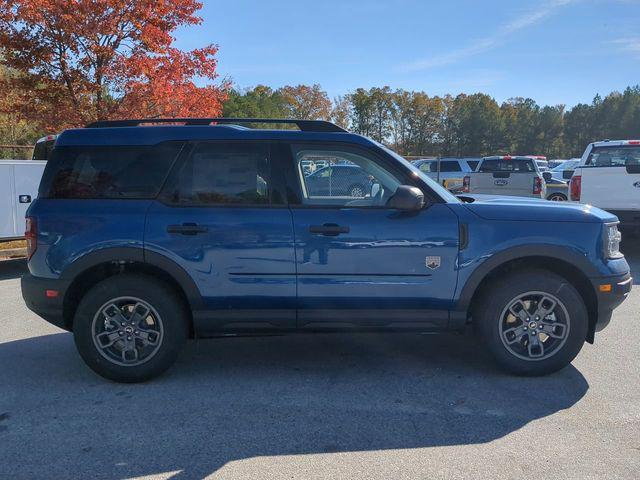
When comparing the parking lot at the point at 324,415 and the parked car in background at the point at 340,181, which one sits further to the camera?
the parked car in background at the point at 340,181

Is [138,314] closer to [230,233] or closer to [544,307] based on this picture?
[230,233]

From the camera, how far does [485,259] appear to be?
4098mm

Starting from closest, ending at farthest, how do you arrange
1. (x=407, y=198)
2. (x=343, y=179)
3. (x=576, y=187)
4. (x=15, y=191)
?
1. (x=407, y=198)
2. (x=343, y=179)
3. (x=15, y=191)
4. (x=576, y=187)

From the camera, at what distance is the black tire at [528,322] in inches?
164

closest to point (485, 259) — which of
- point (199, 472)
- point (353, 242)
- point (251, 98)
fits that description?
point (353, 242)

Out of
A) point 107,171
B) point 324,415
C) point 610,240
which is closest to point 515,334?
point 610,240

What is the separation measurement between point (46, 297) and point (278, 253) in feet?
6.03

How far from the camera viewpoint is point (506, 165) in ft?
49.5

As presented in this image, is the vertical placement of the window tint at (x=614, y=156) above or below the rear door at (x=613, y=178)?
above

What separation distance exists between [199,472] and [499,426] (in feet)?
6.27

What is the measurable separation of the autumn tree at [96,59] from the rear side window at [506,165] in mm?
8145

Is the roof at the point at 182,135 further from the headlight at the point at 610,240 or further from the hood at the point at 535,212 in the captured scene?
the headlight at the point at 610,240

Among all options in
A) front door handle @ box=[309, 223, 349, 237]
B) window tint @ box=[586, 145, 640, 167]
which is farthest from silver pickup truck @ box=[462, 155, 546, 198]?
front door handle @ box=[309, 223, 349, 237]

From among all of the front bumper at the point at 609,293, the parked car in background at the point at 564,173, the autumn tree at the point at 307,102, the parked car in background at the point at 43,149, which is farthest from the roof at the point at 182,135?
the autumn tree at the point at 307,102
